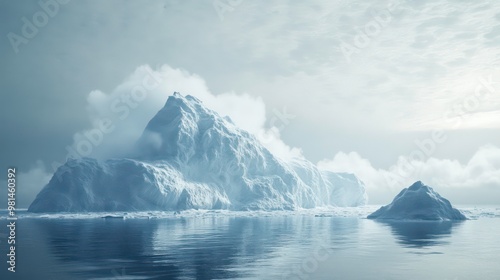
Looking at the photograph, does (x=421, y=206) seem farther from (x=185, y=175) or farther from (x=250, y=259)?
(x=185, y=175)

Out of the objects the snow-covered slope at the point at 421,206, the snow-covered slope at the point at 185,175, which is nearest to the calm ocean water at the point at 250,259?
the snow-covered slope at the point at 421,206

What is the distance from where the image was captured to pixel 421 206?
77188mm

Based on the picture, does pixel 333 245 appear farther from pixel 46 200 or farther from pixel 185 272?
pixel 46 200

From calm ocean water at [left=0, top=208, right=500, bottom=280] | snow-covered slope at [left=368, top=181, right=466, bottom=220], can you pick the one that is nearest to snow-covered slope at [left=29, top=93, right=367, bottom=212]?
snow-covered slope at [left=368, top=181, right=466, bottom=220]

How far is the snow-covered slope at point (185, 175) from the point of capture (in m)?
101

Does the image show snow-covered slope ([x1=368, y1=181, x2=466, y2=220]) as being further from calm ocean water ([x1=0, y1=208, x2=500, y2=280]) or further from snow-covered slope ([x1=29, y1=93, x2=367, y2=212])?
snow-covered slope ([x1=29, y1=93, x2=367, y2=212])

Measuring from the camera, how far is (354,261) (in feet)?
88.8

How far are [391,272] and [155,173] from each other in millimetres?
90111

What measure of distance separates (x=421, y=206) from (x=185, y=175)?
69.5 metres

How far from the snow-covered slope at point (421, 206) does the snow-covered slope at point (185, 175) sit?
170 ft

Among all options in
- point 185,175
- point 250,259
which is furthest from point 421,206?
point 185,175

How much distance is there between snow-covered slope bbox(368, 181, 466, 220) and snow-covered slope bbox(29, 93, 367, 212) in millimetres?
51790

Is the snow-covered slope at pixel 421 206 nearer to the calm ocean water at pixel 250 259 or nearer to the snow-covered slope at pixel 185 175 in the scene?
the calm ocean water at pixel 250 259

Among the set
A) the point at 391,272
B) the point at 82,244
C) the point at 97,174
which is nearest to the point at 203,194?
the point at 97,174
